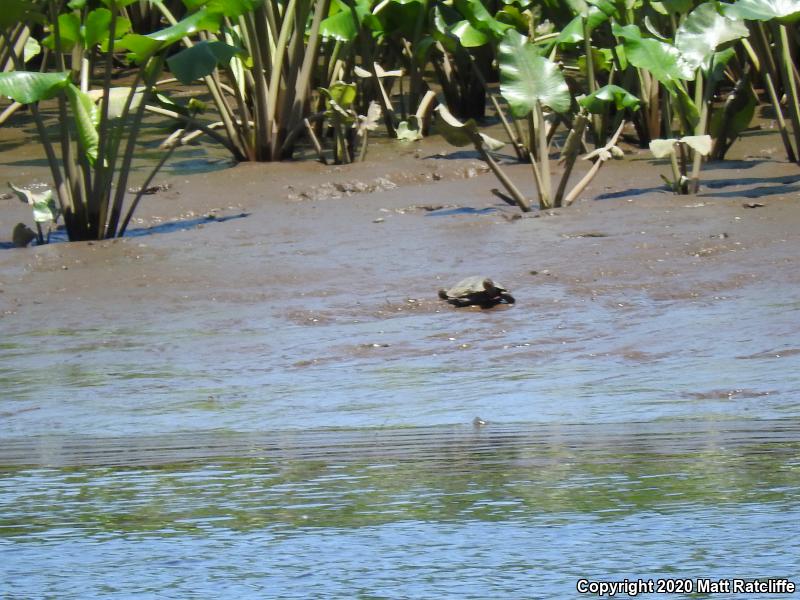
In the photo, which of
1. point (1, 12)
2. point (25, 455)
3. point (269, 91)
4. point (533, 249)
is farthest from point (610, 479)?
point (269, 91)

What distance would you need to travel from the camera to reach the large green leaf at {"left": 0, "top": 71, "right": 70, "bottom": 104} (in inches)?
254

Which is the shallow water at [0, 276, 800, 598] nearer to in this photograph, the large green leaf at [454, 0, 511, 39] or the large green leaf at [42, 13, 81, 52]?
the large green leaf at [42, 13, 81, 52]

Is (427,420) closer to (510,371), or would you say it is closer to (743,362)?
(510,371)

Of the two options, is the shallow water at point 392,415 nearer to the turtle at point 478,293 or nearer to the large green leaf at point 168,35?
the turtle at point 478,293


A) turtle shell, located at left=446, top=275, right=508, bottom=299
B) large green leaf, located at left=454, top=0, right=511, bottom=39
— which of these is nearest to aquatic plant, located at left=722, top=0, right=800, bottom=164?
large green leaf, located at left=454, top=0, right=511, bottom=39

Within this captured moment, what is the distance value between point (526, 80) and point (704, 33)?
3.62 ft

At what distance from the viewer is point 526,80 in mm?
7477

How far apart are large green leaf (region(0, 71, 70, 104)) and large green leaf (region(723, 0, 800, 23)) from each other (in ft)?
11.1

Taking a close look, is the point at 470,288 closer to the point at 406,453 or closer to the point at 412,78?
the point at 406,453

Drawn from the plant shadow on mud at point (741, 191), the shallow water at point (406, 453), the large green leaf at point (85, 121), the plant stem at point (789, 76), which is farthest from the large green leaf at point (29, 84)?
the plant stem at point (789, 76)

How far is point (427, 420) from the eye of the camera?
11.8 ft

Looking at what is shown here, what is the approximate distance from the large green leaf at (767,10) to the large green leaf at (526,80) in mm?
958

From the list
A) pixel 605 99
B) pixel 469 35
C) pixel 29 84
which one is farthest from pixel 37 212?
pixel 605 99

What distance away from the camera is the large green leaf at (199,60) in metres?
6.95
